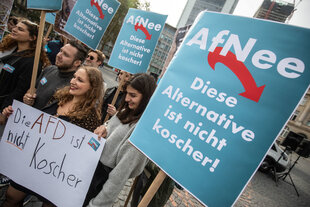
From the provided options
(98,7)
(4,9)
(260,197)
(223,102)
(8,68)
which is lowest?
(260,197)

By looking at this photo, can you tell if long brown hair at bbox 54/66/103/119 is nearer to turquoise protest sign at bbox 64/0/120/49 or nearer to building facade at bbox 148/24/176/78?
turquoise protest sign at bbox 64/0/120/49

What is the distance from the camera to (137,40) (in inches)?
106

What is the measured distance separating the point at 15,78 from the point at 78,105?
0.99 m

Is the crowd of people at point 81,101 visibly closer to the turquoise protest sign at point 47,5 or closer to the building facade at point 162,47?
the turquoise protest sign at point 47,5

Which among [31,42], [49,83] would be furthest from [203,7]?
[49,83]

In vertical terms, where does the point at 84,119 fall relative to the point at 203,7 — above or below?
below

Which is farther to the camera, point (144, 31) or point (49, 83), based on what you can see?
point (144, 31)

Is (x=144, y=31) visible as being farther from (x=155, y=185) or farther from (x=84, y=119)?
(x=155, y=185)

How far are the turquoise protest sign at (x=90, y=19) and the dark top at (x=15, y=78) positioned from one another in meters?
0.71

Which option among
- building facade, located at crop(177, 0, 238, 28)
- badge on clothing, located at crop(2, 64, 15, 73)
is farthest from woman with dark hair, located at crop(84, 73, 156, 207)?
building facade, located at crop(177, 0, 238, 28)

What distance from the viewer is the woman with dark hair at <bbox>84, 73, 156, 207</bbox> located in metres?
1.24

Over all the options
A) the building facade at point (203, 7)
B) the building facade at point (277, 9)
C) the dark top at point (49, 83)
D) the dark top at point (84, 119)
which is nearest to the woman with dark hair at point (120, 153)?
the dark top at point (84, 119)

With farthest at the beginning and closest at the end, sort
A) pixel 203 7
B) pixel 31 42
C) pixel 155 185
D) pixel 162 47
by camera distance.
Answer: pixel 203 7
pixel 162 47
pixel 31 42
pixel 155 185

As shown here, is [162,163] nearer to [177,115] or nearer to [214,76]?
[177,115]
